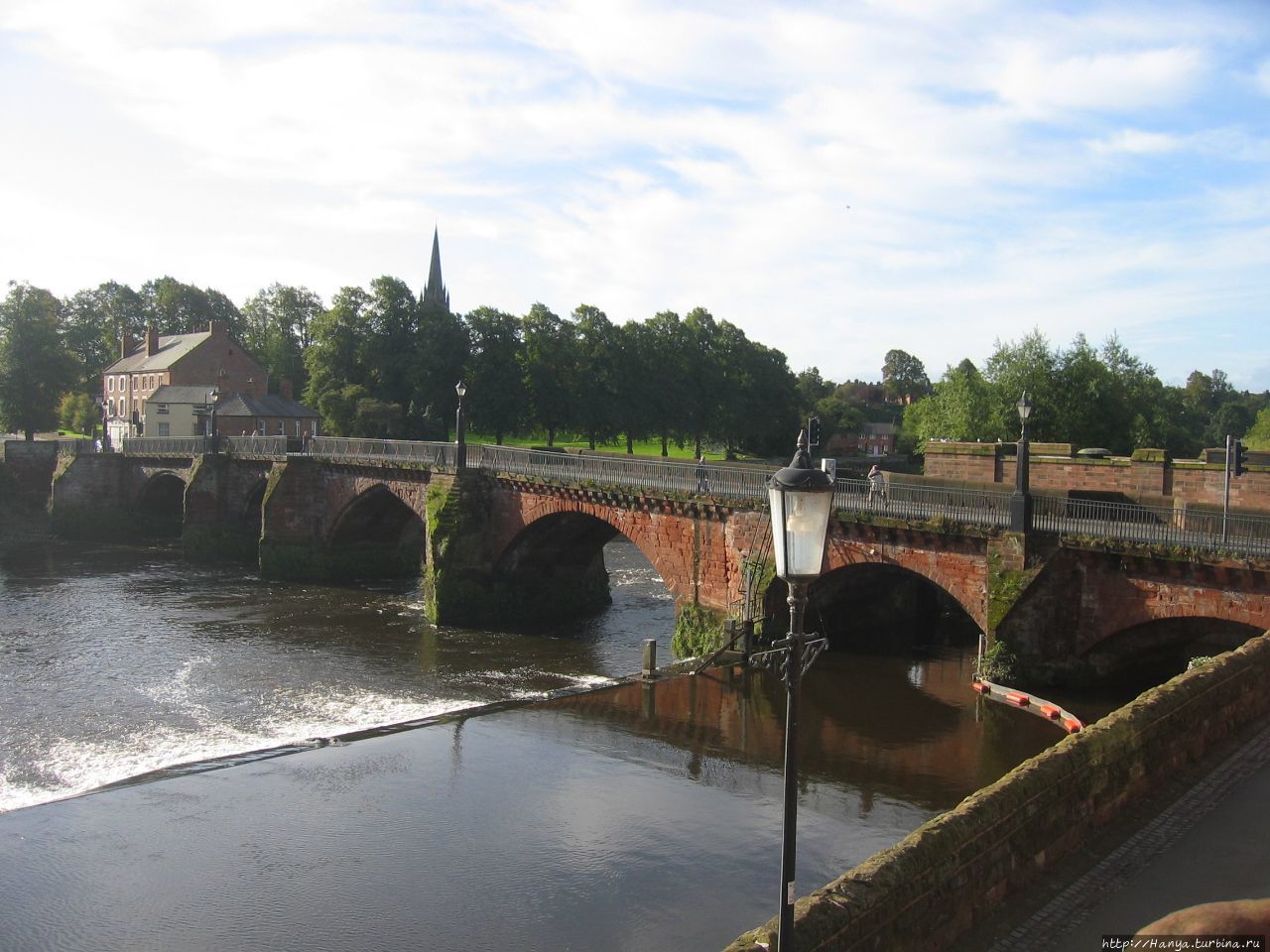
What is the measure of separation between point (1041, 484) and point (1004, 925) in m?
22.3

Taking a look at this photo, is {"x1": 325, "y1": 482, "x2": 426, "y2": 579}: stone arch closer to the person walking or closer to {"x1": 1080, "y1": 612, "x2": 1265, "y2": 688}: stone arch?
the person walking

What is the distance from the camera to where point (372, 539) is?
44.9m

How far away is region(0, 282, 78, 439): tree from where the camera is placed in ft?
232

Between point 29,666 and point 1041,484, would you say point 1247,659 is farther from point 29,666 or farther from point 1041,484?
point 29,666

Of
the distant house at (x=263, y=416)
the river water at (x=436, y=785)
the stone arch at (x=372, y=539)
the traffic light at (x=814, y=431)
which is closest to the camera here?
the traffic light at (x=814, y=431)

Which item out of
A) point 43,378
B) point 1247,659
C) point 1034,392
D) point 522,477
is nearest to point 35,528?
point 43,378

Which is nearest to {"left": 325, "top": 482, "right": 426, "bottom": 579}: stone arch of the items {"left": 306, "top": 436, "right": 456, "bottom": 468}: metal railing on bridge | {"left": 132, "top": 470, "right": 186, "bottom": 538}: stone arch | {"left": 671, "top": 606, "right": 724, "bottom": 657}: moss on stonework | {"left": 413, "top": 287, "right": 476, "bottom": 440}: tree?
{"left": 306, "top": 436, "right": 456, "bottom": 468}: metal railing on bridge

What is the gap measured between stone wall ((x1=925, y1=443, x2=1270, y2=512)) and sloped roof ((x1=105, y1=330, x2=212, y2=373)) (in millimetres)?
63147

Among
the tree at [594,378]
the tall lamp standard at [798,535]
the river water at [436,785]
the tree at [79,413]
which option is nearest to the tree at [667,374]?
the tree at [594,378]

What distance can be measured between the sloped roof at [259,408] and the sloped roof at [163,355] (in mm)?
8015

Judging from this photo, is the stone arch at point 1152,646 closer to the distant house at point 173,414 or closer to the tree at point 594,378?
the tree at point 594,378

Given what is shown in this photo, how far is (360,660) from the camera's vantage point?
28719 millimetres

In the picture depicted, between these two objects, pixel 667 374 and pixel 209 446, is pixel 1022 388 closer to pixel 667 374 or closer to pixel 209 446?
pixel 667 374

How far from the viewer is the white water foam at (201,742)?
18.5 meters
